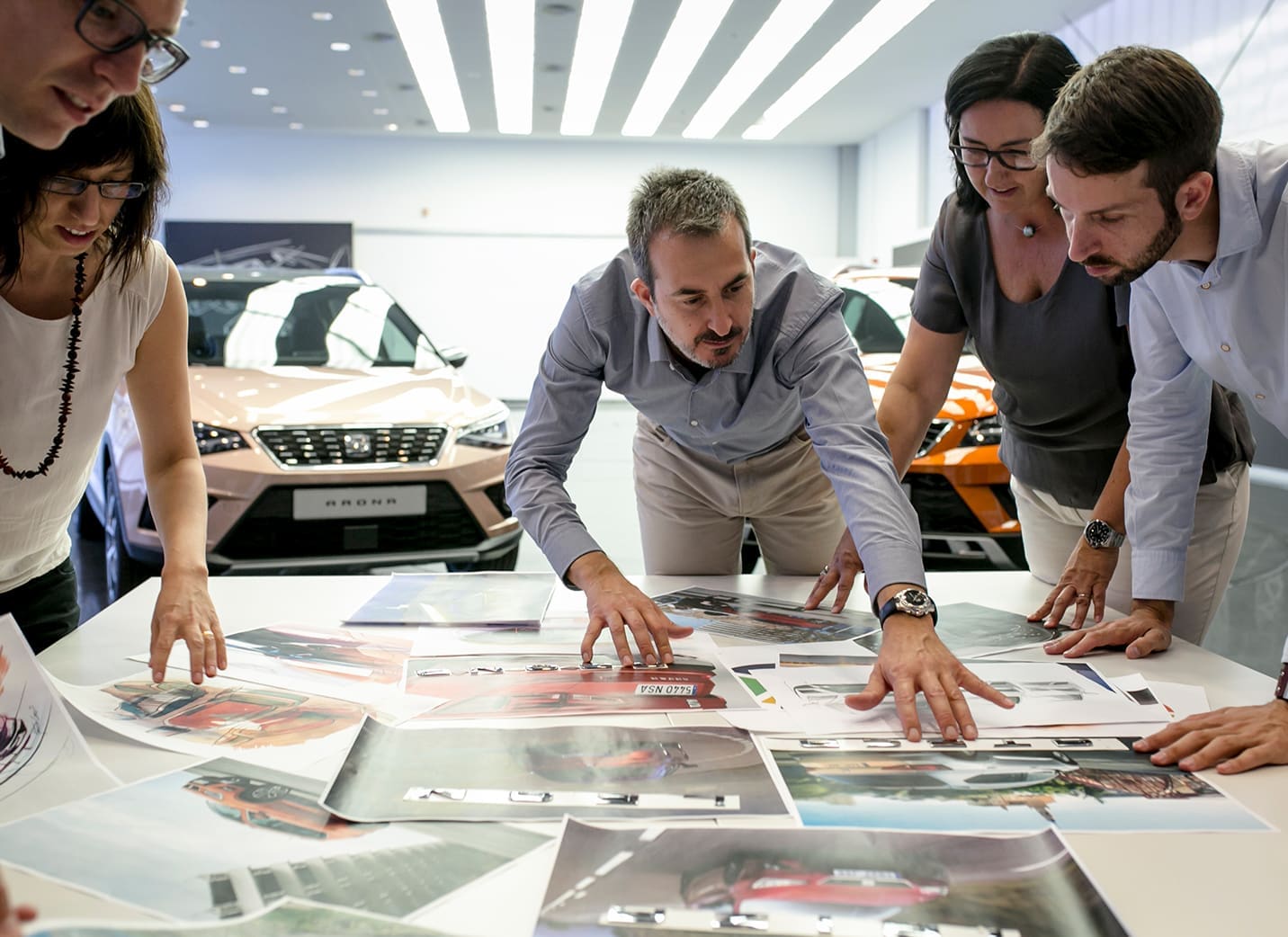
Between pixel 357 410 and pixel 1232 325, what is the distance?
2.91 meters

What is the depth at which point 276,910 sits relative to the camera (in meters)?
0.74

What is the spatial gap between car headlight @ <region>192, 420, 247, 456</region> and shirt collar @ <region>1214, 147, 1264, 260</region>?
293 centimetres

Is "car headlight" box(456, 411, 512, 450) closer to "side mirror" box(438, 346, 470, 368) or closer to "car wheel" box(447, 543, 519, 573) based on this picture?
"car wheel" box(447, 543, 519, 573)

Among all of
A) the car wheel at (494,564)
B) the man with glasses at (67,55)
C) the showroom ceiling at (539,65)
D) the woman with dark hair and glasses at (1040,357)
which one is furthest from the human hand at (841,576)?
the showroom ceiling at (539,65)

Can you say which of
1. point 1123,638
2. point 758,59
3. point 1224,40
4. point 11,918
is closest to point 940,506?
point 1123,638

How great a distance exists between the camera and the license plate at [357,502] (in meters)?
3.42

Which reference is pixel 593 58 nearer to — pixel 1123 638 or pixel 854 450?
pixel 854 450

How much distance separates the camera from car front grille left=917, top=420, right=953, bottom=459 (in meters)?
3.52

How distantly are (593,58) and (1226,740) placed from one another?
9975 millimetres

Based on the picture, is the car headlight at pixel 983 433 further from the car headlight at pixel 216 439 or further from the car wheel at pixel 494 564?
the car headlight at pixel 216 439

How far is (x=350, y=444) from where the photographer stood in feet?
11.7

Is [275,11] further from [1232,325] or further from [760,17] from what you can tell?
[1232,325]

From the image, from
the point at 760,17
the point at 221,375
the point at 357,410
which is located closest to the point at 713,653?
the point at 357,410

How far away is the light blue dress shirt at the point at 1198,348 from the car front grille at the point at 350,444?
253cm
